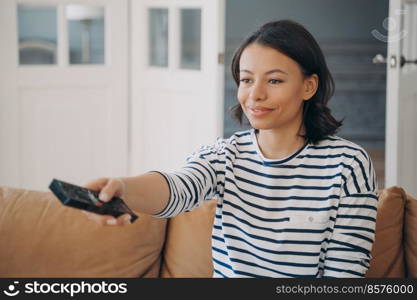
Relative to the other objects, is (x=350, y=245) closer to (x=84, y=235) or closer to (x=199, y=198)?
(x=199, y=198)

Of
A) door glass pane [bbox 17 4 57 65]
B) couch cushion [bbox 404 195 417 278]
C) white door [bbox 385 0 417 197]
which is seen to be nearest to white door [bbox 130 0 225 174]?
door glass pane [bbox 17 4 57 65]

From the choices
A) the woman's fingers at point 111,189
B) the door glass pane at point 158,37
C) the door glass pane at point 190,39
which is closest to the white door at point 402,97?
the door glass pane at point 190,39

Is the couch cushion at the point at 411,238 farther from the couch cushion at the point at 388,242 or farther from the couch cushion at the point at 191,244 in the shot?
the couch cushion at the point at 191,244

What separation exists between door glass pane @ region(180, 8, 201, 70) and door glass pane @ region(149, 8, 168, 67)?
118 millimetres

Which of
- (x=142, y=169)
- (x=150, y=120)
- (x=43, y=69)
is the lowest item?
(x=142, y=169)

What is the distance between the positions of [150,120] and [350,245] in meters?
3.07

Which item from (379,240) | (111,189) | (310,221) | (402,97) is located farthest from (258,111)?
(402,97)

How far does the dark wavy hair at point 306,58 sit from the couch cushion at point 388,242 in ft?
1.11

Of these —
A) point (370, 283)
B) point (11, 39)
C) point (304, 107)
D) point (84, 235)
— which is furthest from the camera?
point (11, 39)

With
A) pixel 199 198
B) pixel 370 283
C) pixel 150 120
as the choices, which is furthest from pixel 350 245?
pixel 150 120

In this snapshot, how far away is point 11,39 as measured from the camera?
4.31 meters

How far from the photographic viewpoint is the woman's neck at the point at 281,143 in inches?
63.8

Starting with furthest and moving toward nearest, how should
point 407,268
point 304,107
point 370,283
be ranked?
point 407,268
point 304,107
point 370,283

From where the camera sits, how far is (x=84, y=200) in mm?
1128
